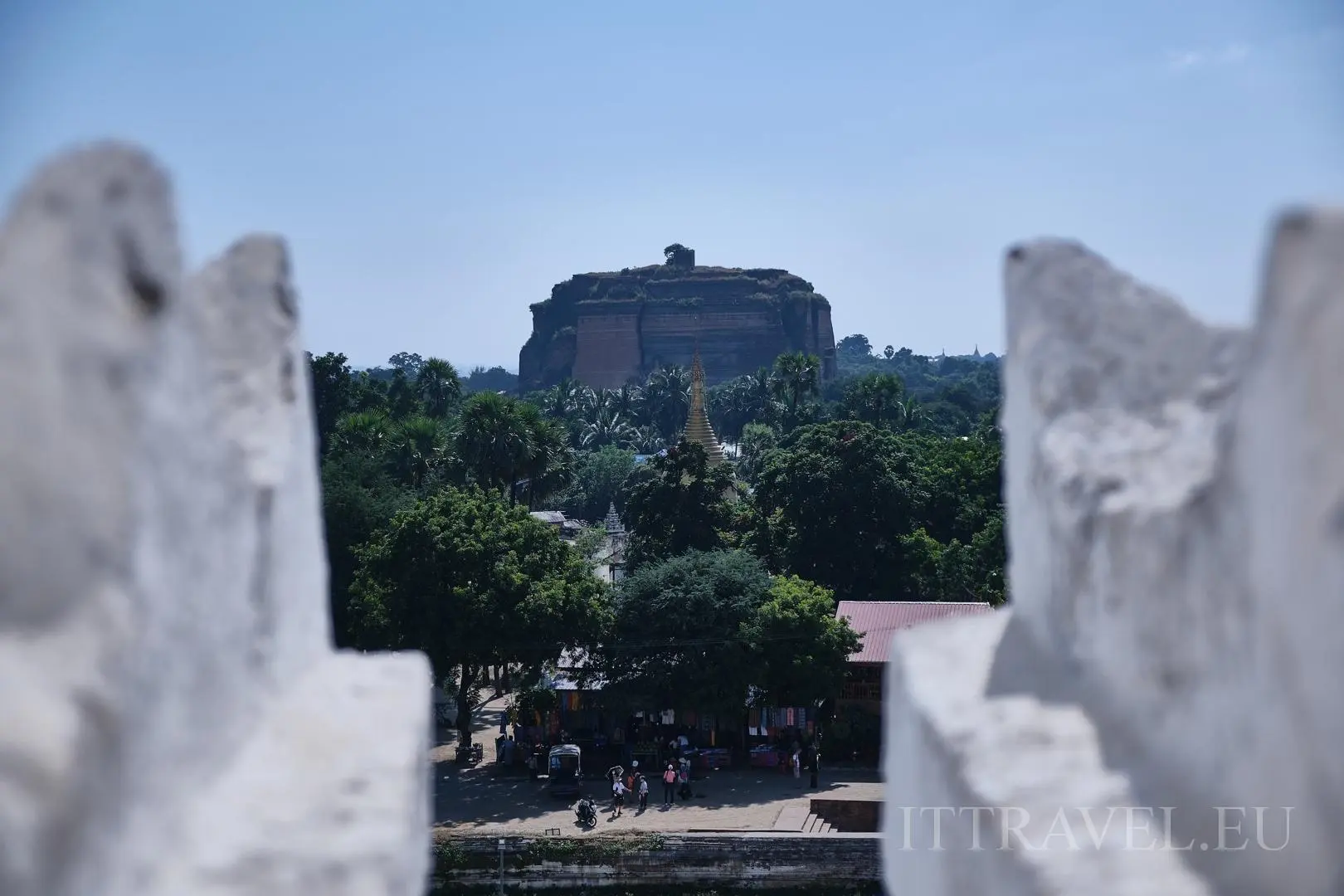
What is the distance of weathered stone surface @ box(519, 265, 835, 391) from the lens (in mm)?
104625

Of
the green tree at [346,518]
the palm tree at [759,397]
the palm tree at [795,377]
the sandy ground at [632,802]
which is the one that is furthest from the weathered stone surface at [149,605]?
the palm tree at [759,397]

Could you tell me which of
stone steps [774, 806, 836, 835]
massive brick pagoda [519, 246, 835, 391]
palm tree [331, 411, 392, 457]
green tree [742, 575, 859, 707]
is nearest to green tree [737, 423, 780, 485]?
palm tree [331, 411, 392, 457]

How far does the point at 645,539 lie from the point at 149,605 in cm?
2891

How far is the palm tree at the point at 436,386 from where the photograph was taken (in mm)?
46375

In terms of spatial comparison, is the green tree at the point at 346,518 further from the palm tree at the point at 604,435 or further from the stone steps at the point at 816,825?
the palm tree at the point at 604,435

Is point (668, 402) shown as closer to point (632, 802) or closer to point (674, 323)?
point (674, 323)

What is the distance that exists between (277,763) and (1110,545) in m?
2.11

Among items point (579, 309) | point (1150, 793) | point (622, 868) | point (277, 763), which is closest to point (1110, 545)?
point (1150, 793)

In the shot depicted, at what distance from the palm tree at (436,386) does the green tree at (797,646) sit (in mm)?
25514

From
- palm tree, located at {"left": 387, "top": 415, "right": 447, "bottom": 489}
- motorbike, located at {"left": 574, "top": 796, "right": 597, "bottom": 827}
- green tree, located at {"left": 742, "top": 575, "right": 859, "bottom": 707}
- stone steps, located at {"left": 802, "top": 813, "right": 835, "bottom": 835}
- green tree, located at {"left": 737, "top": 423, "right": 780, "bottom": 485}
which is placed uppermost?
green tree, located at {"left": 737, "top": 423, "right": 780, "bottom": 485}

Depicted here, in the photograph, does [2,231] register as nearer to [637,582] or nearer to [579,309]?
[637,582]

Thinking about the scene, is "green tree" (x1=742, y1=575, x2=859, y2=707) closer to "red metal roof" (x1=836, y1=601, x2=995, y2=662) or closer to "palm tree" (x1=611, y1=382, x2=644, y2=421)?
"red metal roof" (x1=836, y1=601, x2=995, y2=662)

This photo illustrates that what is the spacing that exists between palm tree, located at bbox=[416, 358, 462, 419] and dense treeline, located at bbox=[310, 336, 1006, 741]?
7 centimetres

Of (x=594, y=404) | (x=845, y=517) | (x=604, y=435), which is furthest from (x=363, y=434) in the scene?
(x=594, y=404)
